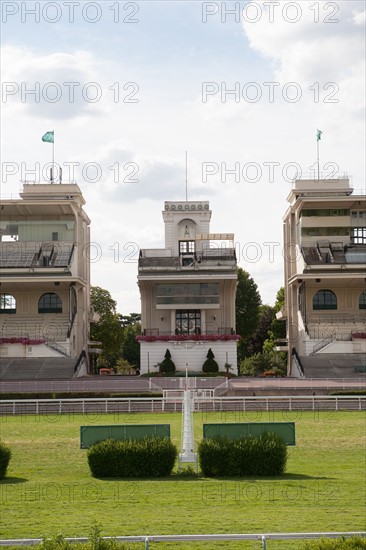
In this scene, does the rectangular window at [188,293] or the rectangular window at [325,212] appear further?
the rectangular window at [325,212]

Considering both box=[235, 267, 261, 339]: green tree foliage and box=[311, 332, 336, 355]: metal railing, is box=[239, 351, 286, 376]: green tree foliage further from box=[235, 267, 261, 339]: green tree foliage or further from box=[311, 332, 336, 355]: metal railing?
box=[235, 267, 261, 339]: green tree foliage

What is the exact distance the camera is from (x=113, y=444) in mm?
18891

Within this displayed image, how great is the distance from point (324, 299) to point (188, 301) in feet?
34.1

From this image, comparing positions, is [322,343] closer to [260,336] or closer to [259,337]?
[260,336]

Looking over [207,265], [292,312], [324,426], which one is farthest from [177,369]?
[324,426]

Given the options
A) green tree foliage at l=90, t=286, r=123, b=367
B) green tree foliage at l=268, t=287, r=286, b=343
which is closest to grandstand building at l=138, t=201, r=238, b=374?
green tree foliage at l=90, t=286, r=123, b=367

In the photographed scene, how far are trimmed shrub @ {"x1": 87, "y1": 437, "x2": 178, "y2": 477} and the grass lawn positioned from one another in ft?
1.29

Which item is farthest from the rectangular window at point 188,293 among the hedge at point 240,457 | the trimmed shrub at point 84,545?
the trimmed shrub at point 84,545

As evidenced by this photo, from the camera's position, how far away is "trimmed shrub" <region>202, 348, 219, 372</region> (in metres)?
59.4

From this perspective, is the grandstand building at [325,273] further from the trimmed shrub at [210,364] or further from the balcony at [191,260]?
the trimmed shrub at [210,364]

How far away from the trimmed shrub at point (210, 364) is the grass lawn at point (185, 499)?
115ft

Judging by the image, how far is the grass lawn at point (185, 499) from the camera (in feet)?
44.7

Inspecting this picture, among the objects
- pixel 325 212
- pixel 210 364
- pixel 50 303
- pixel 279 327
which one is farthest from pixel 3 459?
pixel 279 327

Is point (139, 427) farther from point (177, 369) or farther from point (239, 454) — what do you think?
point (177, 369)
